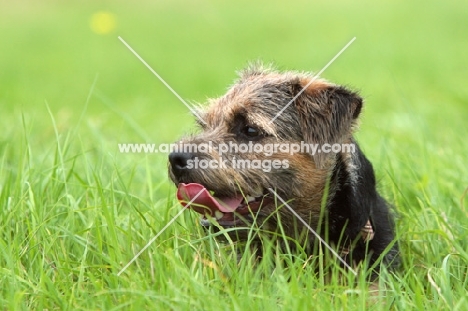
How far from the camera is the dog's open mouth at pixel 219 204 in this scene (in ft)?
12.6

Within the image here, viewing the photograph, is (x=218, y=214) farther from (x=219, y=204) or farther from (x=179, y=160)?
(x=179, y=160)

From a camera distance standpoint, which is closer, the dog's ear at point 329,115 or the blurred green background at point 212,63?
the dog's ear at point 329,115

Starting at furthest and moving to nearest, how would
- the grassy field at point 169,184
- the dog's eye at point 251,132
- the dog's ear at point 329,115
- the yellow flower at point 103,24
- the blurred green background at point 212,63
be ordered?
1. the yellow flower at point 103,24
2. the blurred green background at point 212,63
3. the dog's eye at point 251,132
4. the dog's ear at point 329,115
5. the grassy field at point 169,184

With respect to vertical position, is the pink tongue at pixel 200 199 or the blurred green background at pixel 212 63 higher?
the blurred green background at pixel 212 63

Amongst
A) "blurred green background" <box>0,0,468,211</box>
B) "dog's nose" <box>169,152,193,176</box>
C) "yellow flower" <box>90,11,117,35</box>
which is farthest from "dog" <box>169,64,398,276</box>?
"yellow flower" <box>90,11,117,35</box>

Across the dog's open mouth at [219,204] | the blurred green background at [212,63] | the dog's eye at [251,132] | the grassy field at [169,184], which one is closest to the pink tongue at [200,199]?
the dog's open mouth at [219,204]

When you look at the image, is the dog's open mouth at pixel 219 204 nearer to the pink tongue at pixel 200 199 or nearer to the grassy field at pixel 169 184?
the pink tongue at pixel 200 199

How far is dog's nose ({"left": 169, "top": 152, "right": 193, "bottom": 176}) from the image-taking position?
12.7 ft

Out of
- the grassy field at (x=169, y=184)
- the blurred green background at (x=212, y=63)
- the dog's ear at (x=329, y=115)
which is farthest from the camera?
the blurred green background at (x=212, y=63)

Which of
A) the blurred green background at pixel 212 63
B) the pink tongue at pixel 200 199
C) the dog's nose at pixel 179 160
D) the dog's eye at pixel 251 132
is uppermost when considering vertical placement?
the blurred green background at pixel 212 63

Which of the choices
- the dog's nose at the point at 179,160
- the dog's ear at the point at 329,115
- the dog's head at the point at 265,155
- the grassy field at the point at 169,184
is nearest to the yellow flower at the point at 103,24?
the grassy field at the point at 169,184

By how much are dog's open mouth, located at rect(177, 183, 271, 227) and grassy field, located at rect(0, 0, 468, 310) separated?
174mm

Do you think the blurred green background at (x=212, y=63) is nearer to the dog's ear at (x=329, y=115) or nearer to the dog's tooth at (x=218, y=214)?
the dog's ear at (x=329, y=115)

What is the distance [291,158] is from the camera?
4.02m
